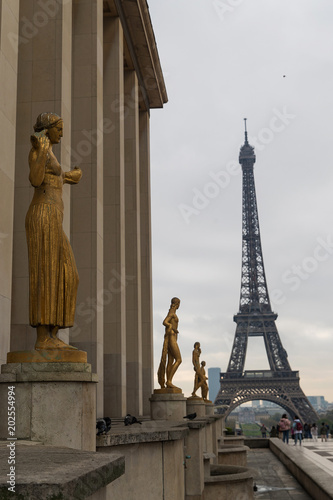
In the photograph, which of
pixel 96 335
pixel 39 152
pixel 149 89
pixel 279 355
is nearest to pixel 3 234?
pixel 39 152

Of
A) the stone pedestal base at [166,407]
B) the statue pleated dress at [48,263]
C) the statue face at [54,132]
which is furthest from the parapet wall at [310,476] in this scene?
the statue face at [54,132]

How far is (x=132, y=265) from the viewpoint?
27156mm

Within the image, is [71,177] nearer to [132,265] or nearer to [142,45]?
[132,265]

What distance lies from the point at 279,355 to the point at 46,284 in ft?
281

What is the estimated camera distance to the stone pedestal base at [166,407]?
18.6 metres

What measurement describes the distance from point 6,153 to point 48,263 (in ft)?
14.8

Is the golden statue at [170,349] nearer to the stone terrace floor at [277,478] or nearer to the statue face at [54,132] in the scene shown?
the stone terrace floor at [277,478]

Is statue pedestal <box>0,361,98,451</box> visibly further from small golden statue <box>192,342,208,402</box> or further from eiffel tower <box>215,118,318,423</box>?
eiffel tower <box>215,118,318,423</box>

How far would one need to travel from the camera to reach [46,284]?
7945 millimetres

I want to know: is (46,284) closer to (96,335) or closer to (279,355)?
(96,335)

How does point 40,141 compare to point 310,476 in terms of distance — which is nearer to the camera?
point 40,141

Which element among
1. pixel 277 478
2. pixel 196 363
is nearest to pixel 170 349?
pixel 277 478

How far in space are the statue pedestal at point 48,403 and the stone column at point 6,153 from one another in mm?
3915

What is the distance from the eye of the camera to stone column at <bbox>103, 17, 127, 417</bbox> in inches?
848
